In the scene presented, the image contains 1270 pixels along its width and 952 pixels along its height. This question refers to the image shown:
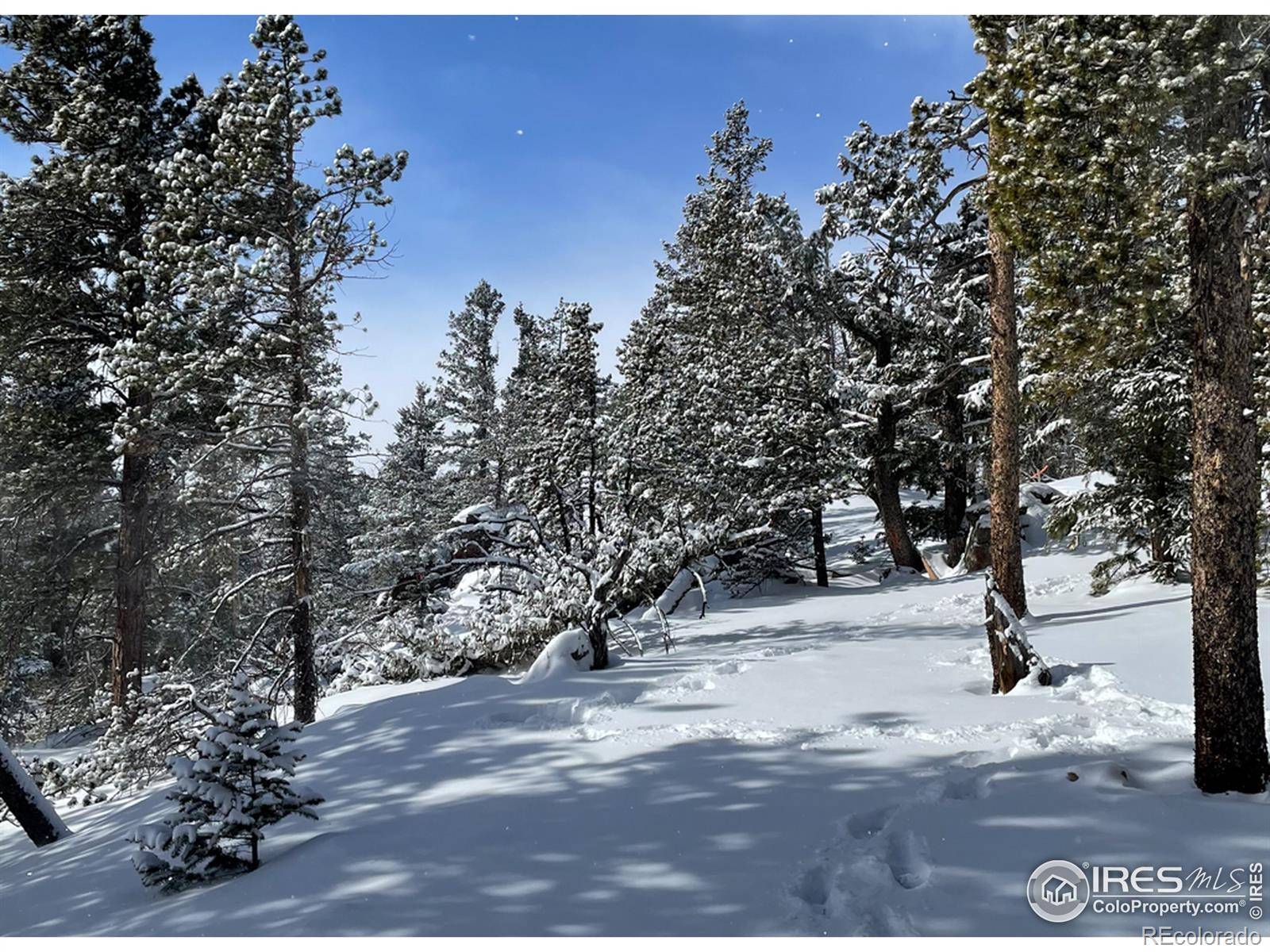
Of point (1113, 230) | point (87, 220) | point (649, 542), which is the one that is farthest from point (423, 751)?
point (87, 220)

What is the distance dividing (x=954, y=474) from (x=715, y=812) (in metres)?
16.0

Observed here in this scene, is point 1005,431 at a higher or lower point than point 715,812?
higher

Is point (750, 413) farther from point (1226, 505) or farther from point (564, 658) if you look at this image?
→ point (1226, 505)

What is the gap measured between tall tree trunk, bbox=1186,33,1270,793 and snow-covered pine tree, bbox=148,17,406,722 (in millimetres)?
9665

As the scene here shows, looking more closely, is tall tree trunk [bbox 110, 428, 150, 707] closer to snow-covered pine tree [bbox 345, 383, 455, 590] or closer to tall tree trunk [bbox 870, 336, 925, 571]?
snow-covered pine tree [bbox 345, 383, 455, 590]

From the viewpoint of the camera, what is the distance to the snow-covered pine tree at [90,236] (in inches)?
459

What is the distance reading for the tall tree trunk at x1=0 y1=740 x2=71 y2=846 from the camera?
24.5ft

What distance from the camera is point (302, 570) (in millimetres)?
10875

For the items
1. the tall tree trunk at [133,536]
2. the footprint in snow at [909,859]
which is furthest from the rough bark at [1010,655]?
the tall tree trunk at [133,536]

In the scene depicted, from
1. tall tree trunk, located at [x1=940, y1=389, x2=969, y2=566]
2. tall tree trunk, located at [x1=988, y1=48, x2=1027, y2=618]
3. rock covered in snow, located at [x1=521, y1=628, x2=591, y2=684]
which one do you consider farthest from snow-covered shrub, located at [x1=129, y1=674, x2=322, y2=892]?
tall tree trunk, located at [x1=940, y1=389, x2=969, y2=566]

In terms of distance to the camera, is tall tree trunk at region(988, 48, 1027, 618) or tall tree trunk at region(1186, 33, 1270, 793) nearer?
tall tree trunk at region(1186, 33, 1270, 793)

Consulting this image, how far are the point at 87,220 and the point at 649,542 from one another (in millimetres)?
11200

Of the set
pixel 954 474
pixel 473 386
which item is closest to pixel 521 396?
pixel 473 386

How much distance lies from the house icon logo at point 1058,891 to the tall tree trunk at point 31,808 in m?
9.05
